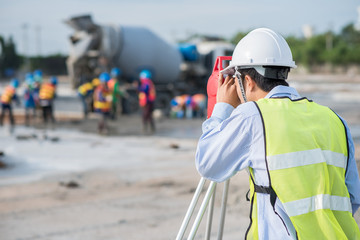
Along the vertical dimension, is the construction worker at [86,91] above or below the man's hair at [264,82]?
below

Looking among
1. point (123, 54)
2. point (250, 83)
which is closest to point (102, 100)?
point (123, 54)

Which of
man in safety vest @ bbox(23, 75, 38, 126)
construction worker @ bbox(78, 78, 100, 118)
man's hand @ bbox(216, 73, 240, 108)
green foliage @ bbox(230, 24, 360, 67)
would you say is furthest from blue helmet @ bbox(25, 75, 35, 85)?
green foliage @ bbox(230, 24, 360, 67)

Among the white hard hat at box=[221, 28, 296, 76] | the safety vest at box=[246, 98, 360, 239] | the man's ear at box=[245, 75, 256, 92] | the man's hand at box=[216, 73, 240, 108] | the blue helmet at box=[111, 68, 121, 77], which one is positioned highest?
the white hard hat at box=[221, 28, 296, 76]

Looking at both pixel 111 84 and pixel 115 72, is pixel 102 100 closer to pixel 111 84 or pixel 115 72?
pixel 111 84

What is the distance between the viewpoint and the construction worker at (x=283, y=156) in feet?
5.84

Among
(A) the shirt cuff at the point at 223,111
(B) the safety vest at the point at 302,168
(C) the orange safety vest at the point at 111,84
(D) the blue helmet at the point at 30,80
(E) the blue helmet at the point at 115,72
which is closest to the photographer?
(B) the safety vest at the point at 302,168

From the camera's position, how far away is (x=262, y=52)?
201 cm

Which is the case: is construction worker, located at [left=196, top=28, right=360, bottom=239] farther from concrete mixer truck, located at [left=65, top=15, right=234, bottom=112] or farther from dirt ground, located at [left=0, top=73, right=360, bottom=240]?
concrete mixer truck, located at [left=65, top=15, right=234, bottom=112]

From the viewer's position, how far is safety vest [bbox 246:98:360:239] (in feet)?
5.83

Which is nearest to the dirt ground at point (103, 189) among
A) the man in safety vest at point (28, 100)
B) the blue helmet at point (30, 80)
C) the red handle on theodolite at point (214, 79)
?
the red handle on theodolite at point (214, 79)

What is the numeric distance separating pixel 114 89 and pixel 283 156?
12523mm

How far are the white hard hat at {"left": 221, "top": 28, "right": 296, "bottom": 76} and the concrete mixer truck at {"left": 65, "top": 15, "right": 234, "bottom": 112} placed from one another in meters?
14.2

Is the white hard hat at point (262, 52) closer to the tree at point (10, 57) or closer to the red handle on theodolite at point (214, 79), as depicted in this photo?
the red handle on theodolite at point (214, 79)

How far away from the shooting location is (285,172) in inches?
70.0
